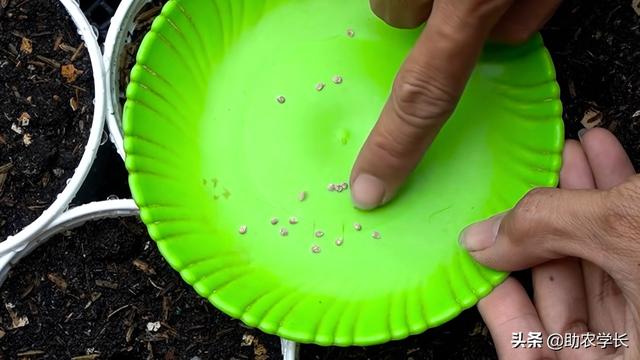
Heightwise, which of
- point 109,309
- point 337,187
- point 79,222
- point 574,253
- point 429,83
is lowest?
point 109,309

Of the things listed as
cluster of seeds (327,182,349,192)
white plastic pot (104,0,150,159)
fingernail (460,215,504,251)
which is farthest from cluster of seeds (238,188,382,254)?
white plastic pot (104,0,150,159)

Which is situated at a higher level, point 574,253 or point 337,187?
point 574,253

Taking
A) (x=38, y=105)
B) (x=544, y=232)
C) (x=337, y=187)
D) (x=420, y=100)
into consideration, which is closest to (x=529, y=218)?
(x=544, y=232)

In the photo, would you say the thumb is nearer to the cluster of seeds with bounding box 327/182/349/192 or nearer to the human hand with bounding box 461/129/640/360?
the human hand with bounding box 461/129/640/360

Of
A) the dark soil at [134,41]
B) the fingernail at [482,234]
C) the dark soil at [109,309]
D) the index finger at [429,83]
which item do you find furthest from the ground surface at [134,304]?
the index finger at [429,83]

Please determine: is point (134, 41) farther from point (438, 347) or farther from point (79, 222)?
point (438, 347)

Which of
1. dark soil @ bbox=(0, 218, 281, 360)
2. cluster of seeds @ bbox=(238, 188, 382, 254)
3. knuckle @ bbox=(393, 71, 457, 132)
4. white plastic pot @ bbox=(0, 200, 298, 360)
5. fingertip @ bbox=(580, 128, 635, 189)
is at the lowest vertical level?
dark soil @ bbox=(0, 218, 281, 360)
